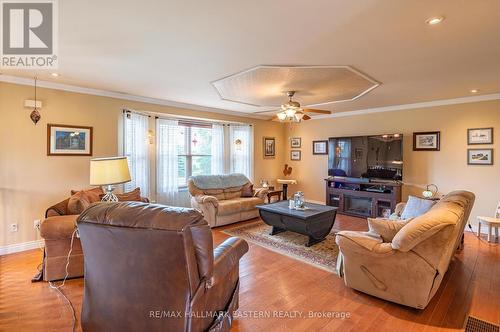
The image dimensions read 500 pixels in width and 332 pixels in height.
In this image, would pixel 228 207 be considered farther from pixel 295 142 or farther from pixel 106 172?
pixel 295 142

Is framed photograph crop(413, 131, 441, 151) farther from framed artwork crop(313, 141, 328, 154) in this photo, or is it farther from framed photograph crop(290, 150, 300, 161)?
framed photograph crop(290, 150, 300, 161)

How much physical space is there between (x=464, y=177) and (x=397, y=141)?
52.5 inches

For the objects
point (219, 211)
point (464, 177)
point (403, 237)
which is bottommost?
point (219, 211)

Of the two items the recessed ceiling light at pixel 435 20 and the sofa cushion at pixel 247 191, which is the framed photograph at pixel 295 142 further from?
the recessed ceiling light at pixel 435 20

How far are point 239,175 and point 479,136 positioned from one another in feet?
15.7

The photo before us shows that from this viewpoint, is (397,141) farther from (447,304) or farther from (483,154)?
(447,304)

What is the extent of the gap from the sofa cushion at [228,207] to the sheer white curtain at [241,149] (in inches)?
63.5

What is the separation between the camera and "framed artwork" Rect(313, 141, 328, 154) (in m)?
6.85

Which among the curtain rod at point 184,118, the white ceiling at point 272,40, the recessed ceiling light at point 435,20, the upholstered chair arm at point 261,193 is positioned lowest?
the upholstered chair arm at point 261,193

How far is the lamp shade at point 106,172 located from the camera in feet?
9.11

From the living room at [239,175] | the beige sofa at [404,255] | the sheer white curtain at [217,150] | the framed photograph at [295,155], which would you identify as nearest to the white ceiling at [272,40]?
the living room at [239,175]

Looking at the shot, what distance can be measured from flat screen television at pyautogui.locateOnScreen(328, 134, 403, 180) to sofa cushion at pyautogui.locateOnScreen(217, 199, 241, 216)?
2737mm

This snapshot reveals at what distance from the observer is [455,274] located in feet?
9.79

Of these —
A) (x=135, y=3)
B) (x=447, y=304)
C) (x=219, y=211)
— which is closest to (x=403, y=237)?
(x=447, y=304)
